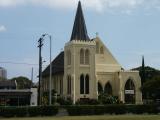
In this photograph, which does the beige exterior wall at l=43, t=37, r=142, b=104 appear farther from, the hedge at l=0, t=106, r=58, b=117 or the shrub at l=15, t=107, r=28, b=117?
the shrub at l=15, t=107, r=28, b=117

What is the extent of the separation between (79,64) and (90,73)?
3120 millimetres

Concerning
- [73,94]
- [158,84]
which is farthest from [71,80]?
[158,84]

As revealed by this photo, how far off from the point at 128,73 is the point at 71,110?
138ft

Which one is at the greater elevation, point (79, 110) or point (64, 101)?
point (64, 101)

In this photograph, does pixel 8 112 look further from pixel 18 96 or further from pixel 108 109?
pixel 18 96

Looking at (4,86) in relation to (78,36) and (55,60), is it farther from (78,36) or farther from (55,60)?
(78,36)

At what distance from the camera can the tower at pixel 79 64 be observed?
91438mm

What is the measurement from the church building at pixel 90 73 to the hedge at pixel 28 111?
33865 millimetres

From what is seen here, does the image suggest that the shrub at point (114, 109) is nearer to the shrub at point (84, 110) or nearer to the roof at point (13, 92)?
the shrub at point (84, 110)

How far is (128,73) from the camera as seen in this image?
97625 millimetres

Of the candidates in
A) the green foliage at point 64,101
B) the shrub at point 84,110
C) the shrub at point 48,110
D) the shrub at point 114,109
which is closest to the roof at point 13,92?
the green foliage at point 64,101

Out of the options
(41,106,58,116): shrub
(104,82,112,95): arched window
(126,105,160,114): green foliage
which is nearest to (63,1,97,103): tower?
(104,82,112,95): arched window

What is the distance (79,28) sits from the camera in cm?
9506

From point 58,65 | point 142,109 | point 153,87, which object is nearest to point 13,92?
point 58,65
